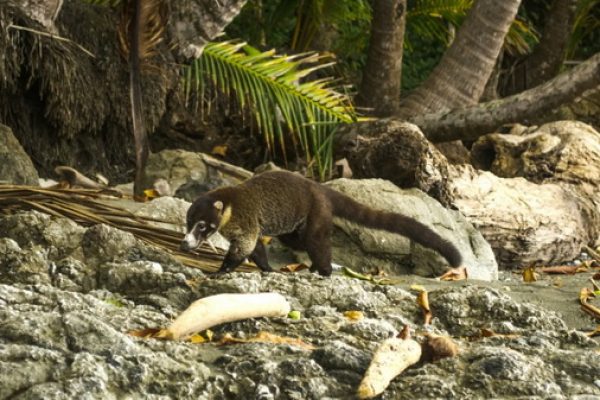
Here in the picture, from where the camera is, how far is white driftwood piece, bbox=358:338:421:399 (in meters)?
Answer: 4.26

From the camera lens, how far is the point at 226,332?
5.02m

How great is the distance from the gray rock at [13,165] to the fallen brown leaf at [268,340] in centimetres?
425

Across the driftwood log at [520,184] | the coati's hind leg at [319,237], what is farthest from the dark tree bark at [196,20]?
the coati's hind leg at [319,237]

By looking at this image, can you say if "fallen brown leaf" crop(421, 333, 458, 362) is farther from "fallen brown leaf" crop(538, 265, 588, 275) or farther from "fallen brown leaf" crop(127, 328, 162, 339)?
"fallen brown leaf" crop(538, 265, 588, 275)

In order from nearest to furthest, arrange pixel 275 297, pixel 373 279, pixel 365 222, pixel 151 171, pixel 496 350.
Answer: pixel 496 350 < pixel 275 297 < pixel 373 279 < pixel 365 222 < pixel 151 171

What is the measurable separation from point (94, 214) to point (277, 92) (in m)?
4.68

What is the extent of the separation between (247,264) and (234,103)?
5.12 meters

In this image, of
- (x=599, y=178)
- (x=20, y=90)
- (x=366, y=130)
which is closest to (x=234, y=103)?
(x=366, y=130)

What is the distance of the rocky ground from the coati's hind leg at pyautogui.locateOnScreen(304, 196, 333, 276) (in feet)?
4.56

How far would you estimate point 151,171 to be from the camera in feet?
32.6

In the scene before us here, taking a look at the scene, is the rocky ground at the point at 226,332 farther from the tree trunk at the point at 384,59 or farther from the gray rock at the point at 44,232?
the tree trunk at the point at 384,59

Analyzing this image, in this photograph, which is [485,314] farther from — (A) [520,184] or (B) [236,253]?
(A) [520,184]

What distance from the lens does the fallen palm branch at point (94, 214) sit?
6.85 m

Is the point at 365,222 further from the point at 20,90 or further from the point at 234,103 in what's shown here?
the point at 234,103
